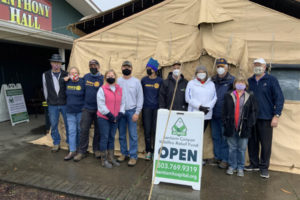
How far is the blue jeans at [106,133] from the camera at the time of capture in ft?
12.5

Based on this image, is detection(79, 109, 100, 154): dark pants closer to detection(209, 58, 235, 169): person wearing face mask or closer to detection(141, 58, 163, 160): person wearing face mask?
detection(141, 58, 163, 160): person wearing face mask

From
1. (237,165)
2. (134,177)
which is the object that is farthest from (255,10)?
(134,177)

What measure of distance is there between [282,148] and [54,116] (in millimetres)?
4582

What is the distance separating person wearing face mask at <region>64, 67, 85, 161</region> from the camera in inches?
161

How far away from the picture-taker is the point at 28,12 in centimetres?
702

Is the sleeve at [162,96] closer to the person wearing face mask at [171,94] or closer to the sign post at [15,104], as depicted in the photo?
the person wearing face mask at [171,94]

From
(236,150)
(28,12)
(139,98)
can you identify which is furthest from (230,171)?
(28,12)

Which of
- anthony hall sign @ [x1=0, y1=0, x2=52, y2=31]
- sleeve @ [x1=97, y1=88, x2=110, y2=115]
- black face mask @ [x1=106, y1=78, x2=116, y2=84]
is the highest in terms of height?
anthony hall sign @ [x1=0, y1=0, x2=52, y2=31]

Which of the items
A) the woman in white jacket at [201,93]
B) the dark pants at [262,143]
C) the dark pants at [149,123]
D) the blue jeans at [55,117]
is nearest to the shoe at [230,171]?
the dark pants at [262,143]

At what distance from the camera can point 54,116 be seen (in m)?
4.48

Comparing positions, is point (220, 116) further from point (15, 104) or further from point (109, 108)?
point (15, 104)

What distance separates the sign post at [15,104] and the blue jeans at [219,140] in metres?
6.22

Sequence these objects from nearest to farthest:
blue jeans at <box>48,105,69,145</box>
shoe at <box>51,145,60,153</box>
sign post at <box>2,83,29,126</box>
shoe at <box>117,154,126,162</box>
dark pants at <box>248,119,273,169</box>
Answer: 1. dark pants at <box>248,119,273,169</box>
2. shoe at <box>117,154,126,162</box>
3. blue jeans at <box>48,105,69,145</box>
4. shoe at <box>51,145,60,153</box>
5. sign post at <box>2,83,29,126</box>

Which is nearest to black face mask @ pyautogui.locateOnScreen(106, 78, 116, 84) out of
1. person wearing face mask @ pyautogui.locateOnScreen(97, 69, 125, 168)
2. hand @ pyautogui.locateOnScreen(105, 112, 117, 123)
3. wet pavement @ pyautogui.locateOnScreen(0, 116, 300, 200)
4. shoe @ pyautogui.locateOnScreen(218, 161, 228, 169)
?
person wearing face mask @ pyautogui.locateOnScreen(97, 69, 125, 168)
